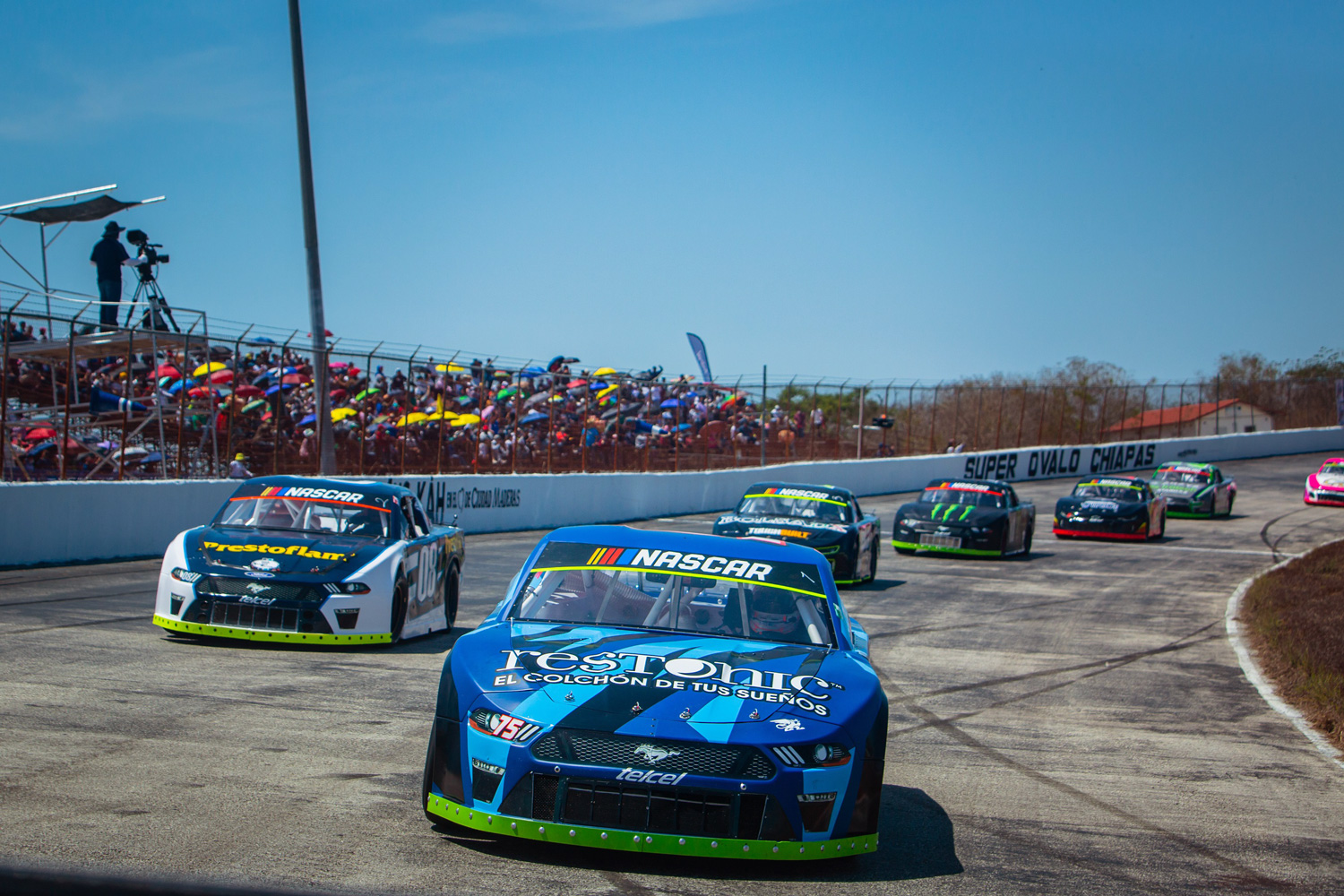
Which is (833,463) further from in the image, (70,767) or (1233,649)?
(70,767)

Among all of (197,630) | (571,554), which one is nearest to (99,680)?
(197,630)

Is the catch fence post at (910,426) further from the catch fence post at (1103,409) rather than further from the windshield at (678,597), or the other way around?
the windshield at (678,597)

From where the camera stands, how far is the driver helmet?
220 inches

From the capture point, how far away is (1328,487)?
35.2 meters

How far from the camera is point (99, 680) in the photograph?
24.7 ft

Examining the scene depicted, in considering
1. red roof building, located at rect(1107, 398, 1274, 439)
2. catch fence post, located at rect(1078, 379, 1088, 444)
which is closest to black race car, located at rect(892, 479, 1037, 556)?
catch fence post, located at rect(1078, 379, 1088, 444)

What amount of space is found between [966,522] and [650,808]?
58.4 ft

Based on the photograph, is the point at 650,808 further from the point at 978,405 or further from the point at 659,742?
the point at 978,405

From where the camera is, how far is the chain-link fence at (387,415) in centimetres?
1622

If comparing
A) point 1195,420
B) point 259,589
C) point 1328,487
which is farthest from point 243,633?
point 1195,420

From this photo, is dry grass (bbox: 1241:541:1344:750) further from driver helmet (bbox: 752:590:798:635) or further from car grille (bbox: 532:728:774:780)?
car grille (bbox: 532:728:774:780)

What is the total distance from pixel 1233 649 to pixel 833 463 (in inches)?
948

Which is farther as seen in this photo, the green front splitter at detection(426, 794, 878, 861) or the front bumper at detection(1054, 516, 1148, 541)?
the front bumper at detection(1054, 516, 1148, 541)

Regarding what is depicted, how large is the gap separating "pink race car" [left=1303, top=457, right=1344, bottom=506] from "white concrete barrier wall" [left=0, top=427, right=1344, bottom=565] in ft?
32.8
